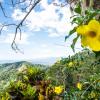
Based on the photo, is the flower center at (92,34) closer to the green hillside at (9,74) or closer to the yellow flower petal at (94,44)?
the yellow flower petal at (94,44)

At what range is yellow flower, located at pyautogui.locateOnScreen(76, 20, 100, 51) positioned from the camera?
57 centimetres

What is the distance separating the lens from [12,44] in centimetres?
353

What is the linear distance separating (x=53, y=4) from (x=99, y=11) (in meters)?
5.38

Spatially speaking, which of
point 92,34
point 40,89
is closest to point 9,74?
point 40,89

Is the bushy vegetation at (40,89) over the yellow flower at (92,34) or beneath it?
beneath

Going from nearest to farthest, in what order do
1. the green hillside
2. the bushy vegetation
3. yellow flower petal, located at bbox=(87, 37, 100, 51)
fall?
yellow flower petal, located at bbox=(87, 37, 100, 51), the bushy vegetation, the green hillside

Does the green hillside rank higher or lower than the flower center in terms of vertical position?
lower

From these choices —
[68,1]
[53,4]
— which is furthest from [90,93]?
[53,4]

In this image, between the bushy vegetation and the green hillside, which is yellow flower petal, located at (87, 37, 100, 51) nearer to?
the bushy vegetation

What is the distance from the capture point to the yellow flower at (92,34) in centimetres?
57

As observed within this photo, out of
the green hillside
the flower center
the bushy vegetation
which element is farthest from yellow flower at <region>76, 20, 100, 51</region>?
the green hillside

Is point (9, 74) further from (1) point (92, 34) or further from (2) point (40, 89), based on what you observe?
(1) point (92, 34)

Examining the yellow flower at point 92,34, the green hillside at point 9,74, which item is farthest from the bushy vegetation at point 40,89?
the yellow flower at point 92,34

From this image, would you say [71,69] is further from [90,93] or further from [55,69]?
[90,93]
